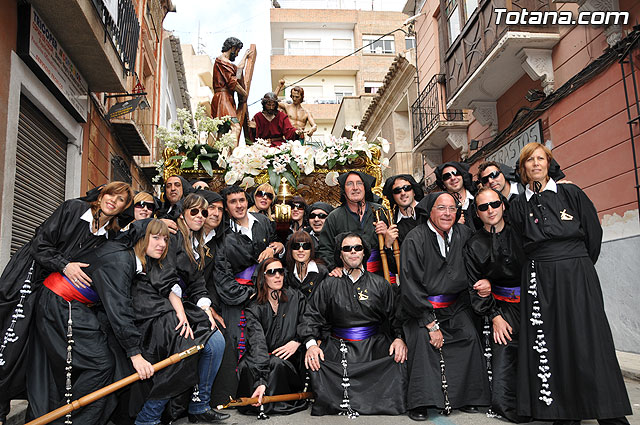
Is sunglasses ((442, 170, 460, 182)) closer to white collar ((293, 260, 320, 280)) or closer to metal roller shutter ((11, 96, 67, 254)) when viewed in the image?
white collar ((293, 260, 320, 280))

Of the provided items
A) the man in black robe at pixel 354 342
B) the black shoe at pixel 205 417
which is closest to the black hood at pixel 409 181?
the man in black robe at pixel 354 342

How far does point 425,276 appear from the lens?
436 cm

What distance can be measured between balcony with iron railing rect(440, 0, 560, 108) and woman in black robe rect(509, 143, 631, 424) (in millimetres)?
6057

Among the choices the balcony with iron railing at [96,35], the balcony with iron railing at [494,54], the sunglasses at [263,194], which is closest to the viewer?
the sunglasses at [263,194]

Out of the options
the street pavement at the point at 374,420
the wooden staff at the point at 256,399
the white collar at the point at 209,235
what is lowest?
the street pavement at the point at 374,420

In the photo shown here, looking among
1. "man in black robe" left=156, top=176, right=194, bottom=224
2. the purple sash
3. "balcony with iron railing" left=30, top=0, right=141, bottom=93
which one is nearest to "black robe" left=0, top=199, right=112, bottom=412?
"man in black robe" left=156, top=176, right=194, bottom=224

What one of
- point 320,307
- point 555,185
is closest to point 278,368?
point 320,307

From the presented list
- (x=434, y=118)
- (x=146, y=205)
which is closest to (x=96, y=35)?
(x=146, y=205)

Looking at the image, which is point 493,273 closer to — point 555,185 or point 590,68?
point 555,185

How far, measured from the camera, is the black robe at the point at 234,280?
15.9 feet

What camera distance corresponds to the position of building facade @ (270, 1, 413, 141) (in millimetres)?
33750

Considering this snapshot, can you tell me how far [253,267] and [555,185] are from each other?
2793mm

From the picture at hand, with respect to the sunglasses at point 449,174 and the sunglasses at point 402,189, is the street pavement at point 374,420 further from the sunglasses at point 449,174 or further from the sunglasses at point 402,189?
the sunglasses at point 449,174

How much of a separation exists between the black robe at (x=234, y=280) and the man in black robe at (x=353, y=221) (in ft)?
2.46
